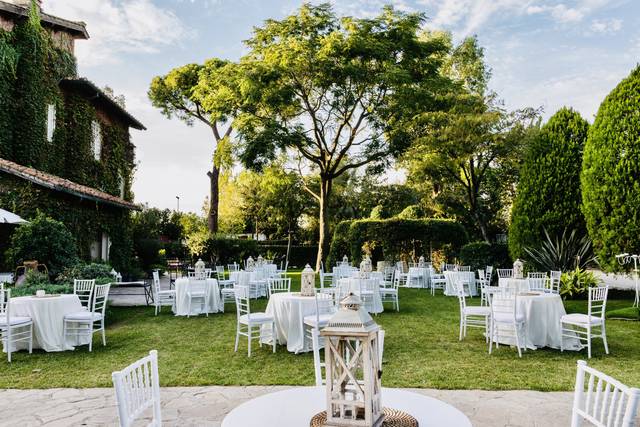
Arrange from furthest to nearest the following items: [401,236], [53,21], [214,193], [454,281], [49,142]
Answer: [214,193], [401,236], [53,21], [49,142], [454,281]

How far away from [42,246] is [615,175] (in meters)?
13.9

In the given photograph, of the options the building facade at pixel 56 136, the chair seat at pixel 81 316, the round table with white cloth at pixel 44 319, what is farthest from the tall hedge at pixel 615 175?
the building facade at pixel 56 136

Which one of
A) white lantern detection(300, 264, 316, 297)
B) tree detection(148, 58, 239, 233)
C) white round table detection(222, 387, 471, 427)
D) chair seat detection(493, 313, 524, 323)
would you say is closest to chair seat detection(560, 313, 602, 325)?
chair seat detection(493, 313, 524, 323)

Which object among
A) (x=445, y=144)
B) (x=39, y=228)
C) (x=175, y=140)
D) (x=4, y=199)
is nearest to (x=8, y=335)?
(x=39, y=228)

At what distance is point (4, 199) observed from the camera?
41.3ft

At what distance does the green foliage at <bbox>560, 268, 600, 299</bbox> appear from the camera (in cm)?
1266

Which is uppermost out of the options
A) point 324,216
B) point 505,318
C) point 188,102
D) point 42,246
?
point 188,102

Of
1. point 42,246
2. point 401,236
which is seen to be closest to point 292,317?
point 42,246

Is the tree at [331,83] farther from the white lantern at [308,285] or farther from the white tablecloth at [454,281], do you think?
the white lantern at [308,285]

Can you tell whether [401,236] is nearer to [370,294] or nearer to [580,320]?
[370,294]

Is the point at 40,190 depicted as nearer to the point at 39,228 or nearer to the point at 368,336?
the point at 39,228

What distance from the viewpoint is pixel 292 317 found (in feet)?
25.4

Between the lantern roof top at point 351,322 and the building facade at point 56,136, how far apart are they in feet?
43.7

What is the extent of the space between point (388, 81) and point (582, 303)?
33.0 feet
